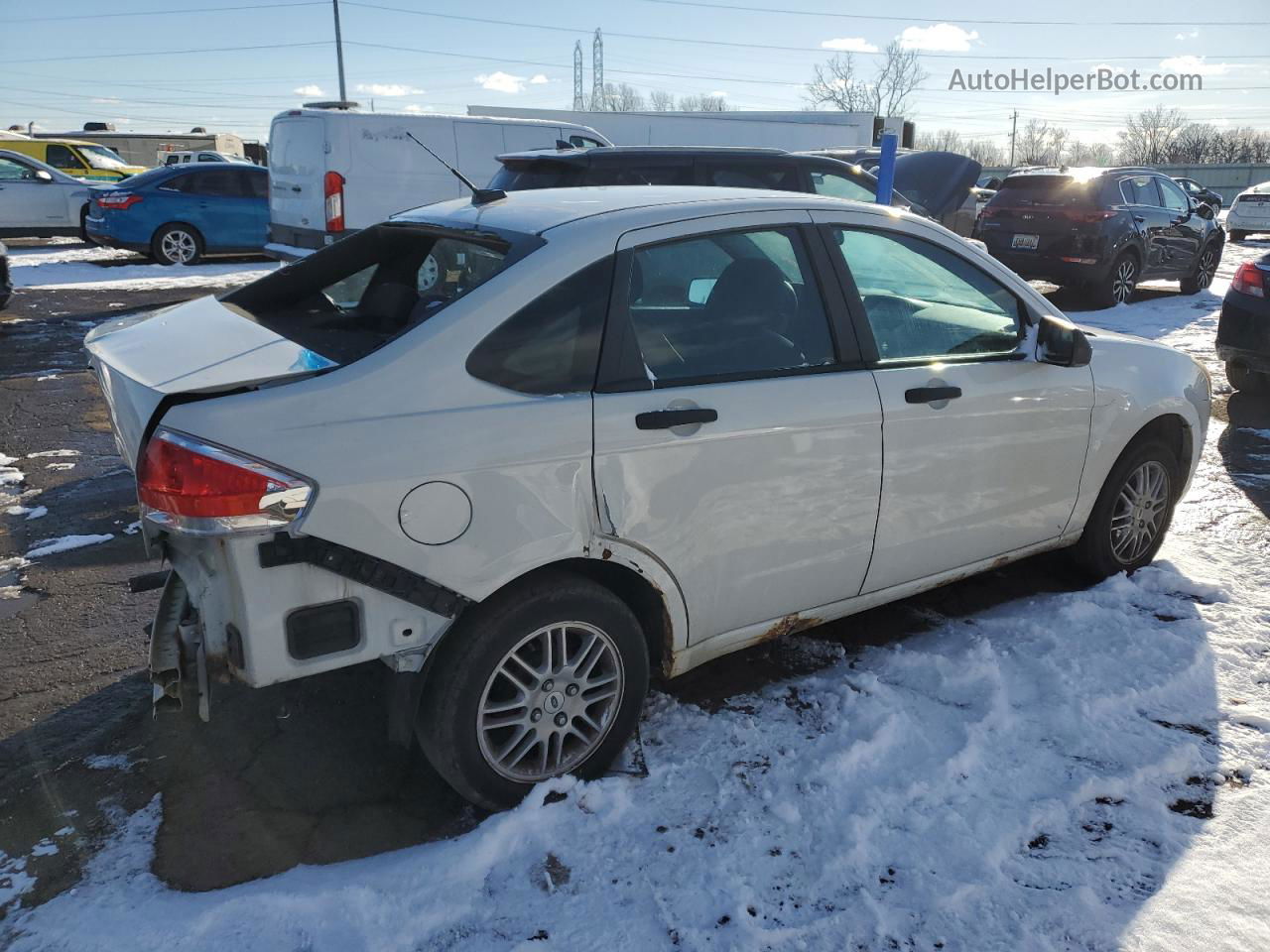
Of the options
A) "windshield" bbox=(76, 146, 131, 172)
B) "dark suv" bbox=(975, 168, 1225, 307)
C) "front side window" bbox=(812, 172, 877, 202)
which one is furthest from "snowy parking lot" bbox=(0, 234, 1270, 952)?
"windshield" bbox=(76, 146, 131, 172)

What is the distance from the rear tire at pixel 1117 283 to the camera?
12.5 metres

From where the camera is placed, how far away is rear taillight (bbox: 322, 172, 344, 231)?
11.1 metres

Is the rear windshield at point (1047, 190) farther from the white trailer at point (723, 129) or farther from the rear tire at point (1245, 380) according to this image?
the white trailer at point (723, 129)

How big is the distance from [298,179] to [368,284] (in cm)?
912

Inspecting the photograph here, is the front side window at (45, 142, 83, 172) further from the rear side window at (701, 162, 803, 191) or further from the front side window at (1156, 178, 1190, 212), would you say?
the front side window at (1156, 178, 1190, 212)

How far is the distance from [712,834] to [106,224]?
15180 mm

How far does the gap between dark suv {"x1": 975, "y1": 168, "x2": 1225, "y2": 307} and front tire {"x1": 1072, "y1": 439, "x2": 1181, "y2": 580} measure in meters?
8.94

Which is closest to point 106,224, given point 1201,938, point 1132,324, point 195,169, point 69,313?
point 195,169

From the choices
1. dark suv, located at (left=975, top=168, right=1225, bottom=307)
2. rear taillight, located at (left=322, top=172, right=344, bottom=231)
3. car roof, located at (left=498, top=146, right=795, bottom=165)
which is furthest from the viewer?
dark suv, located at (left=975, top=168, right=1225, bottom=307)

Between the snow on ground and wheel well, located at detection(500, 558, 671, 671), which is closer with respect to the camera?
wheel well, located at detection(500, 558, 671, 671)

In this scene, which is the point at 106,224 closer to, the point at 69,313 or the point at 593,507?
the point at 69,313

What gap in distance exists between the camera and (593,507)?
2.74 m

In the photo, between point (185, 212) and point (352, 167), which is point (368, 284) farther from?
point (185, 212)

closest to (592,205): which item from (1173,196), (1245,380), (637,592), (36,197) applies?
(637,592)
